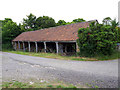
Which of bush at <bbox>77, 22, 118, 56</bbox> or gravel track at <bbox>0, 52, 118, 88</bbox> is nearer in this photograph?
gravel track at <bbox>0, 52, 118, 88</bbox>

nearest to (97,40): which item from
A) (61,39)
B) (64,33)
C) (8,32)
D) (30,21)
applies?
(61,39)

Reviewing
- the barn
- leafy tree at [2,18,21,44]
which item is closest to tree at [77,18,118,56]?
the barn

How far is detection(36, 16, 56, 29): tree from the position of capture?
35062 millimetres

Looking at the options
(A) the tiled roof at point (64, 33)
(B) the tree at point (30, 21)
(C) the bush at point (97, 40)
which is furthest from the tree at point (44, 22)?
(C) the bush at point (97, 40)

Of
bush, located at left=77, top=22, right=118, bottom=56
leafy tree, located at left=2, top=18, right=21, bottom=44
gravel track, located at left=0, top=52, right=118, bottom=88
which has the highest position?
leafy tree, located at left=2, top=18, right=21, bottom=44

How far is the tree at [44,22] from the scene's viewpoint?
3506 cm

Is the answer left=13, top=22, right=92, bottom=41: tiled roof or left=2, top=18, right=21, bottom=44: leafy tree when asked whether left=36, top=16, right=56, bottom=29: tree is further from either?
left=13, top=22, right=92, bottom=41: tiled roof

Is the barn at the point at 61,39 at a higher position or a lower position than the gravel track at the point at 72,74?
higher

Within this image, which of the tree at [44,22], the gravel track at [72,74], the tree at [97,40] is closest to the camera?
the gravel track at [72,74]

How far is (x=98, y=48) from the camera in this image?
9.24m

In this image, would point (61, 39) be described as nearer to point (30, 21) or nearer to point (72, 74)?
point (72, 74)

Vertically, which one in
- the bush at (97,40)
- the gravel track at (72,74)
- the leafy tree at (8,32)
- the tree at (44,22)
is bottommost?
the gravel track at (72,74)

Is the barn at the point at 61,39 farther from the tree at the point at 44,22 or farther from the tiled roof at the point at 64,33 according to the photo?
the tree at the point at 44,22

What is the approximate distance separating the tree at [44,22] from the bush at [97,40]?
86.4ft
